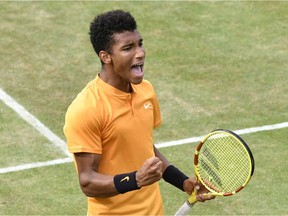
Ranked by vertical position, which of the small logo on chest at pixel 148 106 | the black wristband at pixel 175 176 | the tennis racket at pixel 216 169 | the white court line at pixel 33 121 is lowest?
the white court line at pixel 33 121

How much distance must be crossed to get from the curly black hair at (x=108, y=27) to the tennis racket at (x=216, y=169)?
114cm

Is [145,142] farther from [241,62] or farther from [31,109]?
[241,62]

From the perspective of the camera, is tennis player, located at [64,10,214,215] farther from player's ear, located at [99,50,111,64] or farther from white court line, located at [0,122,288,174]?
white court line, located at [0,122,288,174]

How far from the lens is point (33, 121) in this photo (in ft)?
42.7

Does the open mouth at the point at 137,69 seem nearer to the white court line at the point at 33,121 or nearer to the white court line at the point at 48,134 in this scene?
the white court line at the point at 48,134

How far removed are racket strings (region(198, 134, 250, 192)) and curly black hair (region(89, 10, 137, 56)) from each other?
1177mm

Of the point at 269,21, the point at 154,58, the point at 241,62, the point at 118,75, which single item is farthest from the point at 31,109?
the point at 118,75

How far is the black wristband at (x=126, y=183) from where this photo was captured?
7281 mm

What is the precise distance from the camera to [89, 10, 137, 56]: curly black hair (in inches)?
294

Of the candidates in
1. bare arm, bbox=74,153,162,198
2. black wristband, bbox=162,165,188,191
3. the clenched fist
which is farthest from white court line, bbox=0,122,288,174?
the clenched fist

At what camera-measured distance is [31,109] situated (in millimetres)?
13352

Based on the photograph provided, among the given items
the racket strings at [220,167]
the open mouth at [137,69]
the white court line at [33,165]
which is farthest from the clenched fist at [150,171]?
the white court line at [33,165]

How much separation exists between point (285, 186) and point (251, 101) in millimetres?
2491

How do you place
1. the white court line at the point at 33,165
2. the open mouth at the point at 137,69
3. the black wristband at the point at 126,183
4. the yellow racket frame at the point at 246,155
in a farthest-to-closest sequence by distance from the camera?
the white court line at the point at 33,165, the yellow racket frame at the point at 246,155, the open mouth at the point at 137,69, the black wristband at the point at 126,183
